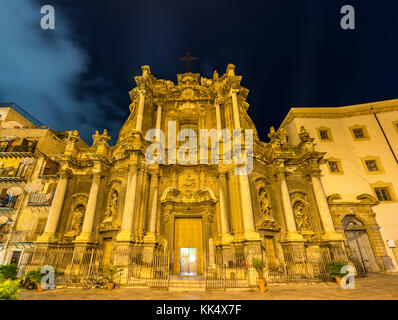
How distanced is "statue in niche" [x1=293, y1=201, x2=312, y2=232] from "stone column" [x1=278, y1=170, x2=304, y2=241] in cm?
118

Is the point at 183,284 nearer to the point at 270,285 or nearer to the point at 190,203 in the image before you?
the point at 270,285

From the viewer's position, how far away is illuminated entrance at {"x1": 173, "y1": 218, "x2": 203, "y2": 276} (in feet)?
47.0

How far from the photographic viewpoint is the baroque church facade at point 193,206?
13930 millimetres

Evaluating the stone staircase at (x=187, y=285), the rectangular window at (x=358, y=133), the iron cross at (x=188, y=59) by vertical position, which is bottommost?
the stone staircase at (x=187, y=285)

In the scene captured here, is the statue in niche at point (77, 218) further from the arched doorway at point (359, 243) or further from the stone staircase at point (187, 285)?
the arched doorway at point (359, 243)

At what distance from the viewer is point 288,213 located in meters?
15.1

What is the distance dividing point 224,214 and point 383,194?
1459 centimetres

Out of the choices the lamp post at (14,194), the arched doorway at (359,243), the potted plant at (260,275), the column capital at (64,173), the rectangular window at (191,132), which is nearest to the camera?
the potted plant at (260,275)

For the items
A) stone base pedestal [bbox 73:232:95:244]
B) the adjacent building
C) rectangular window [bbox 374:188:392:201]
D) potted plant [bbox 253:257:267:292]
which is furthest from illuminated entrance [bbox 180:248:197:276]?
rectangular window [bbox 374:188:392:201]

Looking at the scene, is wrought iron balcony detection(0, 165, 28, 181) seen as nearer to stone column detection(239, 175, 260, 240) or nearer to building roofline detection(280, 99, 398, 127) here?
stone column detection(239, 175, 260, 240)

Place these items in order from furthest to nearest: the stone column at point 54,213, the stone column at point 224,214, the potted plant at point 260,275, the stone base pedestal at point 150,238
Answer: the stone column at point 54,213
the stone column at point 224,214
the stone base pedestal at point 150,238
the potted plant at point 260,275

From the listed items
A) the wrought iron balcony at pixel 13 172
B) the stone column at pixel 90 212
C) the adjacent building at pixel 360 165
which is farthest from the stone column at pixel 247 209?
the wrought iron balcony at pixel 13 172

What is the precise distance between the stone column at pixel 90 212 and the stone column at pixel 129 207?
276 cm

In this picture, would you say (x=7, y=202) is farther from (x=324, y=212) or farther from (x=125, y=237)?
(x=324, y=212)
